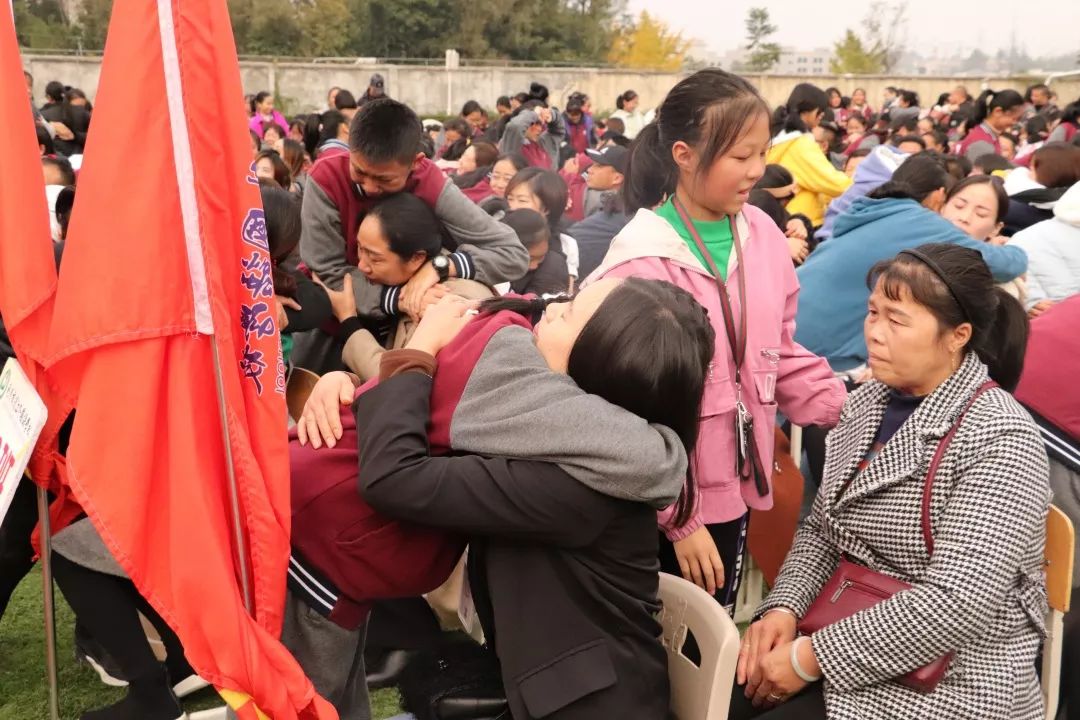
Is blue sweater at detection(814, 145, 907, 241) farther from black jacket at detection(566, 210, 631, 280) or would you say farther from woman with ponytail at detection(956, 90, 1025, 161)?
woman with ponytail at detection(956, 90, 1025, 161)

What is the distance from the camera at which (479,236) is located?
10.2 feet

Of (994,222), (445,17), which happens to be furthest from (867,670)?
(445,17)

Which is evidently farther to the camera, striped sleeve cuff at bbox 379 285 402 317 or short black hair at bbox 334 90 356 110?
short black hair at bbox 334 90 356 110

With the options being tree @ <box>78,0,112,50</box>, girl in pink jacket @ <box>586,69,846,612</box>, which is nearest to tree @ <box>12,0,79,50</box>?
tree @ <box>78,0,112,50</box>

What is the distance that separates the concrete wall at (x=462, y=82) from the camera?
24.5 metres

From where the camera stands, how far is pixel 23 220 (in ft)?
5.84

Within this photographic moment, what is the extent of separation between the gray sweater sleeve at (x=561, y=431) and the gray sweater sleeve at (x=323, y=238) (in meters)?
1.52

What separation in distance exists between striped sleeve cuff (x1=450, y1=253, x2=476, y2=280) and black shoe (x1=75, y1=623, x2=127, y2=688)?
59.8 inches

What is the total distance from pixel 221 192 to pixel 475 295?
127 centimetres

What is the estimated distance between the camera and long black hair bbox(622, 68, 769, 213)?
2.18 meters

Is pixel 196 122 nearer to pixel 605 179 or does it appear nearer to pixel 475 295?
pixel 475 295

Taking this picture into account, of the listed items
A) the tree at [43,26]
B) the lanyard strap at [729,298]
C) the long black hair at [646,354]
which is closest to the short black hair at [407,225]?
the lanyard strap at [729,298]

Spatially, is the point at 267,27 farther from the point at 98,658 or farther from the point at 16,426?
the point at 16,426

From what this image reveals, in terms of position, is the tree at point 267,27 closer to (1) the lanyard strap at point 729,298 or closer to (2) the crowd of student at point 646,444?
(2) the crowd of student at point 646,444
